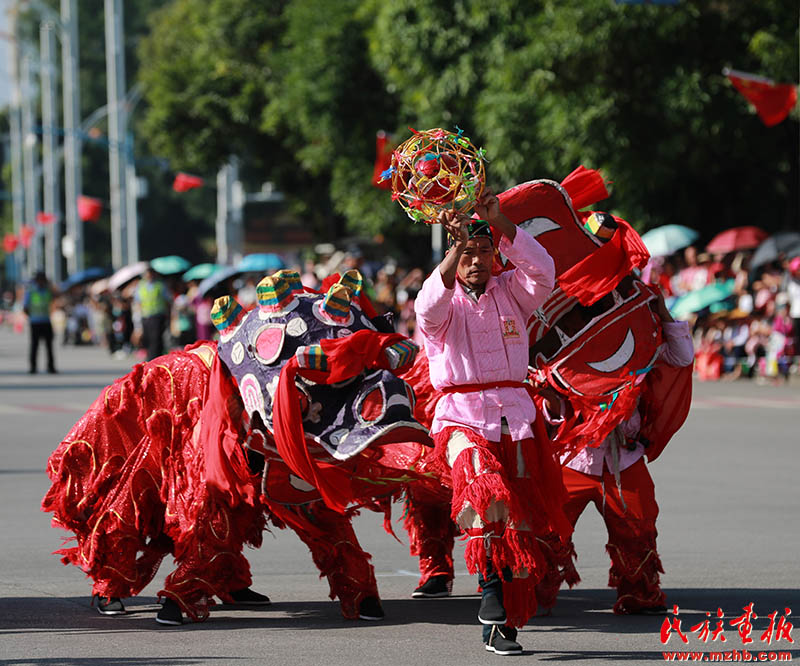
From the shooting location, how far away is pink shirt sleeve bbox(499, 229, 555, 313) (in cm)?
599

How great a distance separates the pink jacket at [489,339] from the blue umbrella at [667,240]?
1769cm

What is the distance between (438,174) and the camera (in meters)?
5.76

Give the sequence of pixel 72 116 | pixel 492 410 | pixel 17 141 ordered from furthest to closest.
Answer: pixel 17 141, pixel 72 116, pixel 492 410

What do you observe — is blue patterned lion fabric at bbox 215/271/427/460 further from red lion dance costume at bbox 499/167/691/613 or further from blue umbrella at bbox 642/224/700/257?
blue umbrella at bbox 642/224/700/257

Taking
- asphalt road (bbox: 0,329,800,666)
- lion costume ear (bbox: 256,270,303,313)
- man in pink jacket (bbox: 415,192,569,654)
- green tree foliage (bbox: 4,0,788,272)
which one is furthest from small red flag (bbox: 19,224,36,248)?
man in pink jacket (bbox: 415,192,569,654)

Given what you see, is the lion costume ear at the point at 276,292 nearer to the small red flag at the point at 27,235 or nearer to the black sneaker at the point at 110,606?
the black sneaker at the point at 110,606

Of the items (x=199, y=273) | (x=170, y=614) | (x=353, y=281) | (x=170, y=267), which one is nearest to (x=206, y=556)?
(x=170, y=614)

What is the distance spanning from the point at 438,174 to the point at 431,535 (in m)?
2.16

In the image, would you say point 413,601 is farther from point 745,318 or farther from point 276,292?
point 745,318

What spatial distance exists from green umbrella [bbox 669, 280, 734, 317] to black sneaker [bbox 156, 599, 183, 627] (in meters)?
15.4

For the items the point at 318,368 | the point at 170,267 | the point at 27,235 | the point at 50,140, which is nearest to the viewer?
the point at 318,368

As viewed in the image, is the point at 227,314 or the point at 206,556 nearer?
the point at 206,556

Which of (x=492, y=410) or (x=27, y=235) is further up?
(x=492, y=410)

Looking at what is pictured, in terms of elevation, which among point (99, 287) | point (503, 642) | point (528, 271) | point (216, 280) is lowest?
point (99, 287)
